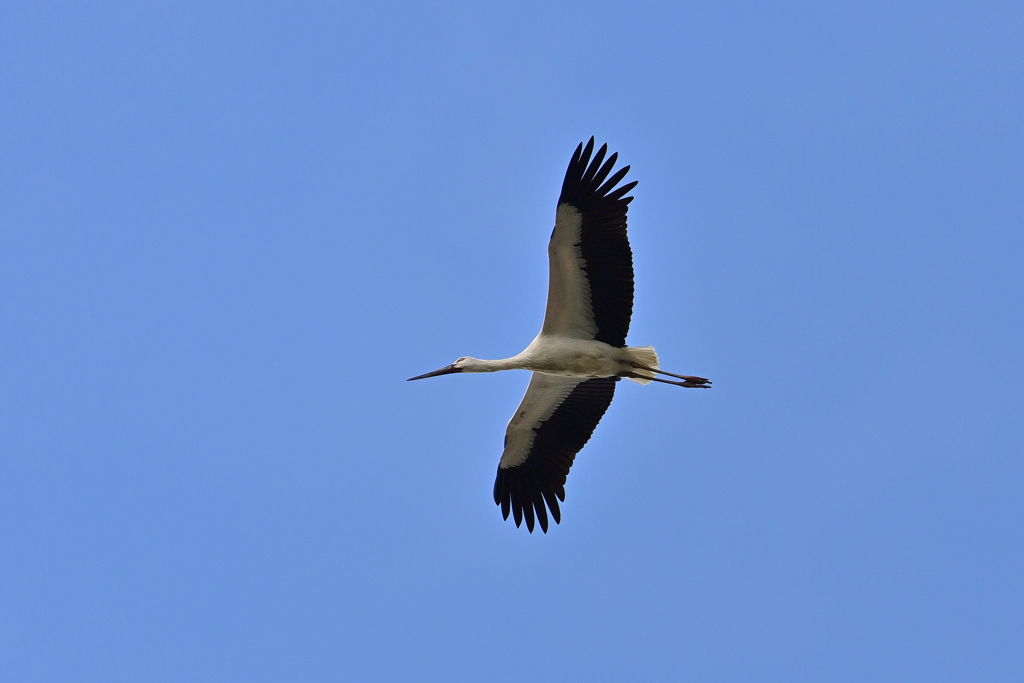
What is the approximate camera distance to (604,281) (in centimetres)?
1257

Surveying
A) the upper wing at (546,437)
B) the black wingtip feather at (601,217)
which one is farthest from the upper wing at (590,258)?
the upper wing at (546,437)

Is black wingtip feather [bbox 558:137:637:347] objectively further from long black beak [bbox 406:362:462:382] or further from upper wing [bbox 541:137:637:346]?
long black beak [bbox 406:362:462:382]

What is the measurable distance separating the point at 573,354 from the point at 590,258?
115 cm

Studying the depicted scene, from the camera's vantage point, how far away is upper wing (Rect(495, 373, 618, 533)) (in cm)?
1393

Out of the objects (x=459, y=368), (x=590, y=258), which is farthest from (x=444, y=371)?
(x=590, y=258)

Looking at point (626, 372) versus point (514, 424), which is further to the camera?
point (514, 424)

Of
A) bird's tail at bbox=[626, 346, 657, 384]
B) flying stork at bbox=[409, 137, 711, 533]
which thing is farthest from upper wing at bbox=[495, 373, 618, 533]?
bird's tail at bbox=[626, 346, 657, 384]

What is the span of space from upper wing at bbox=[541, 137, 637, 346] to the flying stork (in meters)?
0.01

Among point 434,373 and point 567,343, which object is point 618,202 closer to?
point 567,343

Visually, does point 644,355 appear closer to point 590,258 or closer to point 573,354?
point 573,354

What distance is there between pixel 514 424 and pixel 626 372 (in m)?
1.75

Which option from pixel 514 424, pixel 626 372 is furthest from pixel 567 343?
pixel 514 424

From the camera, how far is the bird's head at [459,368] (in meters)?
13.5

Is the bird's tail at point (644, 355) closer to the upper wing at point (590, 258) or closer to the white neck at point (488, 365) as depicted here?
the upper wing at point (590, 258)
